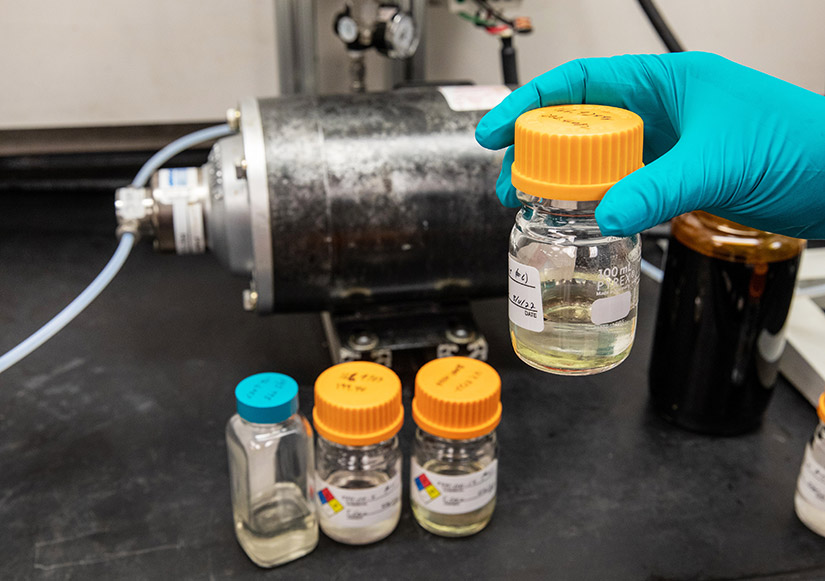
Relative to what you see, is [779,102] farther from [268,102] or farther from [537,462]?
[268,102]

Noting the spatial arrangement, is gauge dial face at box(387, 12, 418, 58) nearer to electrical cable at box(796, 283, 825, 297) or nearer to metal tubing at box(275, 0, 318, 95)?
metal tubing at box(275, 0, 318, 95)

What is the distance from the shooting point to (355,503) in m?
0.73

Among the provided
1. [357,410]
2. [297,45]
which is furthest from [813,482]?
[297,45]

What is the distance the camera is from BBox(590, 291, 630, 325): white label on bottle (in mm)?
536

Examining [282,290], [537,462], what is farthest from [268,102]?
[537,462]

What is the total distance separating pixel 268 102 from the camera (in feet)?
3.04

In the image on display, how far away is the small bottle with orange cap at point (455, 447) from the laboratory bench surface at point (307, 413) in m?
0.03

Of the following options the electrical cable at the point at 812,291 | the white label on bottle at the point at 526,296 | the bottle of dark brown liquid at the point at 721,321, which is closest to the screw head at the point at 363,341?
the bottle of dark brown liquid at the point at 721,321

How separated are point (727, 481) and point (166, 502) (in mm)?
616

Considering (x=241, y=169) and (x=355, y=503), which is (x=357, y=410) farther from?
(x=241, y=169)

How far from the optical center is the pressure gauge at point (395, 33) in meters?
1.22

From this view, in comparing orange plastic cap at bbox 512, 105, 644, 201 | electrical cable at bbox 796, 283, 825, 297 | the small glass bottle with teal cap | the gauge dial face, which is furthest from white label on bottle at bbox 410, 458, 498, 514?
the gauge dial face

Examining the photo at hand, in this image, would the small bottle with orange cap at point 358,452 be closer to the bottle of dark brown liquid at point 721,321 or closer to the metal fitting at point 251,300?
the metal fitting at point 251,300

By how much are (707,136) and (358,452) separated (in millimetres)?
442
